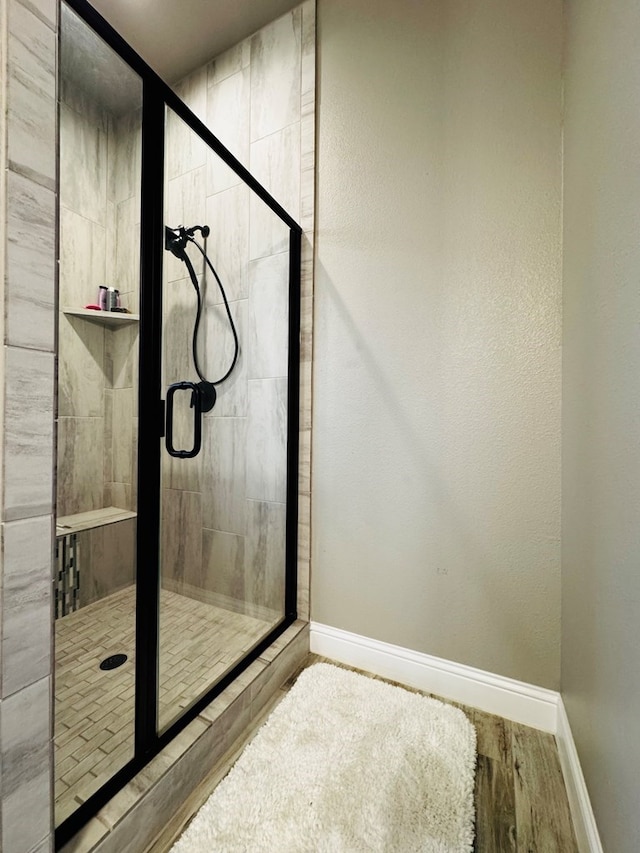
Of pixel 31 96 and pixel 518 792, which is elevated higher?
pixel 31 96

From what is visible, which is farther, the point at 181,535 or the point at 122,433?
the point at 122,433

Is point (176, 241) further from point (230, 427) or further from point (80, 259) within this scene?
point (80, 259)

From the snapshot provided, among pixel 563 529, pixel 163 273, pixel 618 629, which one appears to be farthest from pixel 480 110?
pixel 618 629

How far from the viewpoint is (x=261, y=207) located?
1.53 m

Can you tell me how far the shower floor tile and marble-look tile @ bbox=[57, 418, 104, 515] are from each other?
53 cm

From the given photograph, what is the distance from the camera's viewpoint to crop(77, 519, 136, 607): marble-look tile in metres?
1.66

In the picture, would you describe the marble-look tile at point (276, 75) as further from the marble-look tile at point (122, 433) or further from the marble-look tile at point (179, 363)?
the marble-look tile at point (122, 433)

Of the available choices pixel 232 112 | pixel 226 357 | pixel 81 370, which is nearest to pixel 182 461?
pixel 226 357

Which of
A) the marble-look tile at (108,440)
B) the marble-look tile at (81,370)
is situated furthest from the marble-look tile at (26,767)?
the marble-look tile at (81,370)

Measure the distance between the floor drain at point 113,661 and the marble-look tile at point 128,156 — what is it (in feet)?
5.49

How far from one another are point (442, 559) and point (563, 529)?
0.41 m

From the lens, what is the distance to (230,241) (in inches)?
61.9

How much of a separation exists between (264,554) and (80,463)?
1.13 meters

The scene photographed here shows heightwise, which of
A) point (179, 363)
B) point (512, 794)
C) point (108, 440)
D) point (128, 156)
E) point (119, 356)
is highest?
point (128, 156)
